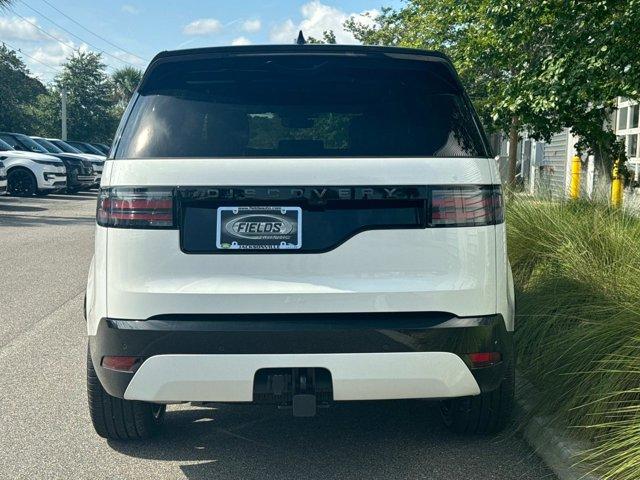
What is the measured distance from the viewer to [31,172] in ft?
78.9

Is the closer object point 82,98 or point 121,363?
point 121,363

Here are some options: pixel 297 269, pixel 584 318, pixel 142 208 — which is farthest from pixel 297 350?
pixel 584 318

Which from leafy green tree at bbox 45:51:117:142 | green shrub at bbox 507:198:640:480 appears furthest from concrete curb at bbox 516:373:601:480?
leafy green tree at bbox 45:51:117:142

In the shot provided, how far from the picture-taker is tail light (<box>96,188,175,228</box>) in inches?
145

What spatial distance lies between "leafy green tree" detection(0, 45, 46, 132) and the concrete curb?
41267 mm

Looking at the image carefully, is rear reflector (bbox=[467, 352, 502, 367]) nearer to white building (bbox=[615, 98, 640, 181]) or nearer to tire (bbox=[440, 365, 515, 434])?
tire (bbox=[440, 365, 515, 434])

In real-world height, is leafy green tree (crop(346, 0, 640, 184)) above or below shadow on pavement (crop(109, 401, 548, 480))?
above

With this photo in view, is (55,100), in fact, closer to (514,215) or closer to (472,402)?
(514,215)

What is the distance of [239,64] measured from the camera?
159 inches

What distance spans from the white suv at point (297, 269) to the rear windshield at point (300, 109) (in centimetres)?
1

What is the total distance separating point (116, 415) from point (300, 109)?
170 centimetres

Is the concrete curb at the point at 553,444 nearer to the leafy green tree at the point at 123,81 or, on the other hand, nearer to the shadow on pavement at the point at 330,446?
the shadow on pavement at the point at 330,446

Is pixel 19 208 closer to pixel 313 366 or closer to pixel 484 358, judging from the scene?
pixel 313 366

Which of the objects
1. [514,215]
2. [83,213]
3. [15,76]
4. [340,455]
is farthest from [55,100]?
[340,455]
